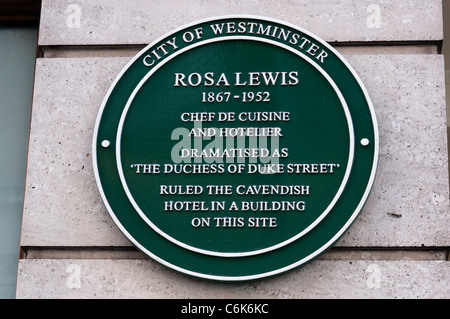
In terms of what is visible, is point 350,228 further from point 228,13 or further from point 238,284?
point 228,13

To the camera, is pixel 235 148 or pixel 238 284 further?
pixel 235 148

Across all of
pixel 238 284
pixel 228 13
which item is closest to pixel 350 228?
pixel 238 284

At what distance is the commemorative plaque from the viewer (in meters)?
4.03

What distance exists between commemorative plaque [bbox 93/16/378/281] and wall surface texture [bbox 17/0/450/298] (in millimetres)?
131

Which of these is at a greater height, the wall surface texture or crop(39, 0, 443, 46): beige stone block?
crop(39, 0, 443, 46): beige stone block

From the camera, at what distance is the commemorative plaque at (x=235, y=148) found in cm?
403

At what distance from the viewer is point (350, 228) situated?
4.09 meters

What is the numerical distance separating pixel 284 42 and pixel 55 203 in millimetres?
1634

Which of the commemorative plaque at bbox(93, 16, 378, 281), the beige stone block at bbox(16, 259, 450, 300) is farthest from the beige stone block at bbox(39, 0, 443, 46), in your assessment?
the beige stone block at bbox(16, 259, 450, 300)

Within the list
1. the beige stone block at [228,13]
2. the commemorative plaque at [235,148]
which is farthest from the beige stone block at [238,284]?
the beige stone block at [228,13]

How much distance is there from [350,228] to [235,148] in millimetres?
782

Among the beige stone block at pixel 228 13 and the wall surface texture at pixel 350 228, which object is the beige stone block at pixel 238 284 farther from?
the beige stone block at pixel 228 13

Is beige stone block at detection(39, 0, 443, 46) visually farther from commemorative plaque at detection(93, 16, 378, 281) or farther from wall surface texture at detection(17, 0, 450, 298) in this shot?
commemorative plaque at detection(93, 16, 378, 281)
